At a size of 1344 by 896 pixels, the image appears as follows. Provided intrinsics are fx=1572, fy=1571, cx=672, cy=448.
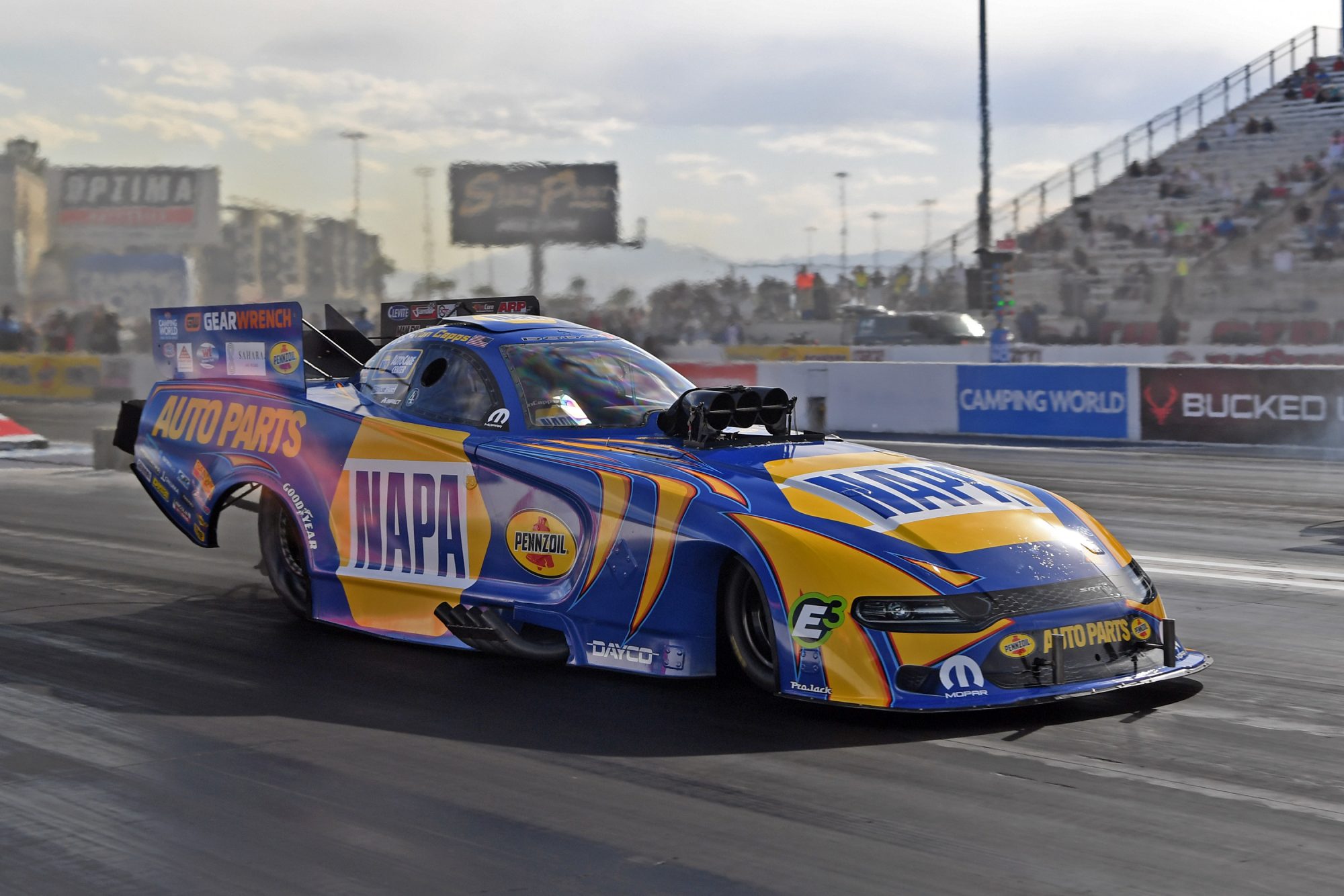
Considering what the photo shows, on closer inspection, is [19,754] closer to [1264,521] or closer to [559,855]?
[559,855]

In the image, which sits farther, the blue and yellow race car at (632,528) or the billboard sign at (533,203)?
the billboard sign at (533,203)

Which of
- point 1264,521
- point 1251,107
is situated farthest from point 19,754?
point 1251,107

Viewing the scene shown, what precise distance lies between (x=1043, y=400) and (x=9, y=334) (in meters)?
25.7

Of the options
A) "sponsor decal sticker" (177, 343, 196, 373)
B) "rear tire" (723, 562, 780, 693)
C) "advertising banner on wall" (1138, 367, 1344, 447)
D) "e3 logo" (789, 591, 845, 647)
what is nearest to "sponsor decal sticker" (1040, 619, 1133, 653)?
"e3 logo" (789, 591, 845, 647)

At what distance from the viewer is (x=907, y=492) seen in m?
5.82

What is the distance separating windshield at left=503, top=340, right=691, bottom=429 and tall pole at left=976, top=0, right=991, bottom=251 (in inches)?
1014

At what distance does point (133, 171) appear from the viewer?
234 feet

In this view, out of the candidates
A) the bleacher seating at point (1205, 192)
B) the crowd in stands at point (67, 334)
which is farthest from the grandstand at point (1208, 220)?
the crowd in stands at point (67, 334)

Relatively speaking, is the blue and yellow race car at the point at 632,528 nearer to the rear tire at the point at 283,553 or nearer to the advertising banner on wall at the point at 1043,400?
the rear tire at the point at 283,553

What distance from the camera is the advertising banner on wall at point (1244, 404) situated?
18.0m

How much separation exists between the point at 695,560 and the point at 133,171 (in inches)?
2803

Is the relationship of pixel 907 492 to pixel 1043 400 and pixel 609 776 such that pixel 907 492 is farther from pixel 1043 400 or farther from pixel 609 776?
pixel 1043 400

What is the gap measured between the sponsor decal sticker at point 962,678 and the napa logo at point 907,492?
0.57 metres

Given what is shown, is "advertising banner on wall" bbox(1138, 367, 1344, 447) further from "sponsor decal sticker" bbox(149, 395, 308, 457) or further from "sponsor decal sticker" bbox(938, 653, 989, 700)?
"sponsor decal sticker" bbox(938, 653, 989, 700)
